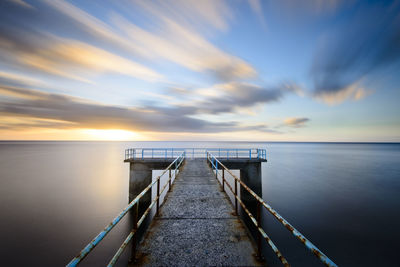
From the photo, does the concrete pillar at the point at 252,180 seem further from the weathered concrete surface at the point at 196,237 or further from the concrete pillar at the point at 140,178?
the weathered concrete surface at the point at 196,237

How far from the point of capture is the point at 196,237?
3.56 m

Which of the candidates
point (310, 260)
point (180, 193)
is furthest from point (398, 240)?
point (180, 193)

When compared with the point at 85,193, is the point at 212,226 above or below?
above

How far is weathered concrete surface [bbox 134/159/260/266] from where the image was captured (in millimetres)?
2930

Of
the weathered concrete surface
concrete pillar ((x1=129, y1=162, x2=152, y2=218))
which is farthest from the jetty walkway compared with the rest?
concrete pillar ((x1=129, y1=162, x2=152, y2=218))

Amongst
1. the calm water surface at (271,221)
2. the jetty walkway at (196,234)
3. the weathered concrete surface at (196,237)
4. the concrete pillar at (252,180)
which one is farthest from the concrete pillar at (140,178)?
Answer: the weathered concrete surface at (196,237)

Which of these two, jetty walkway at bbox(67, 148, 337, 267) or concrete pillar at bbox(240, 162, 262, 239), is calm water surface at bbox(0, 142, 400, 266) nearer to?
concrete pillar at bbox(240, 162, 262, 239)

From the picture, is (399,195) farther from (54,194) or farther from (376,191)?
(54,194)

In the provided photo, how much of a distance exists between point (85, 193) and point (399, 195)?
3921 centimetres

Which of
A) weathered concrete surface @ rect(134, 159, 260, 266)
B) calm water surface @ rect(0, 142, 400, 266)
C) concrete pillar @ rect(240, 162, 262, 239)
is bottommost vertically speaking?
calm water surface @ rect(0, 142, 400, 266)

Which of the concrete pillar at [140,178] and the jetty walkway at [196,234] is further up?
the jetty walkway at [196,234]

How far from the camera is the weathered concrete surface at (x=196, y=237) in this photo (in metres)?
2.93

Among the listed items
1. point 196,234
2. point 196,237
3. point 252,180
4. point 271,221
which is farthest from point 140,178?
point 196,237

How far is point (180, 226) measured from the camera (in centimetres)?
398
